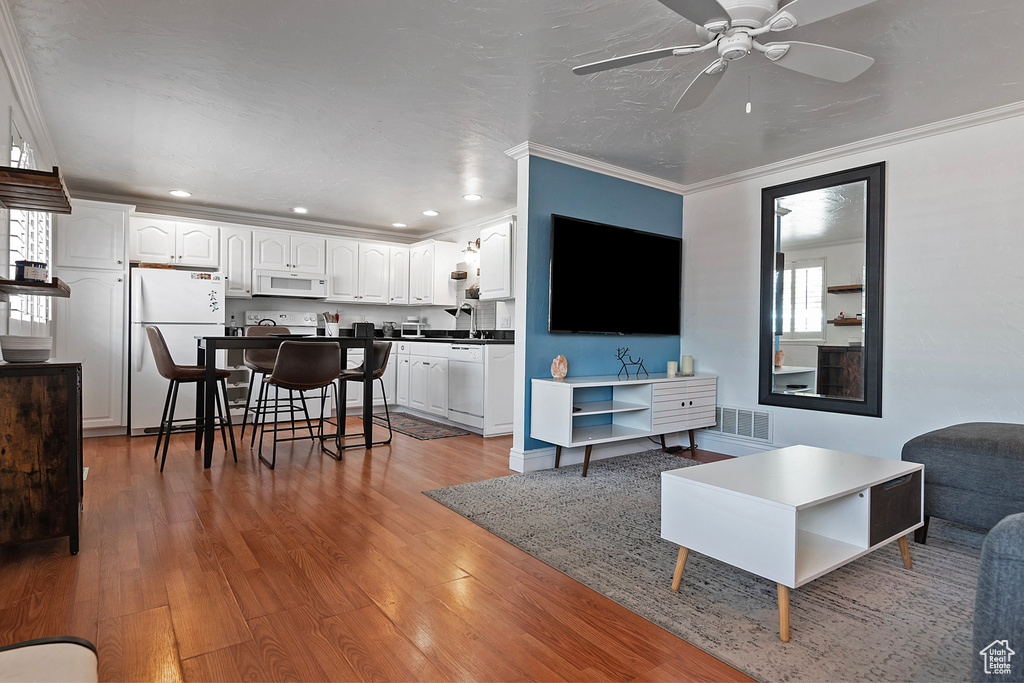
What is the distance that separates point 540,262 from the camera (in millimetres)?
4027

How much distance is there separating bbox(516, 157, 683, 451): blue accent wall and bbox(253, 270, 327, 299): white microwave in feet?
10.5

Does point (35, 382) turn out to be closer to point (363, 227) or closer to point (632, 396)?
point (632, 396)

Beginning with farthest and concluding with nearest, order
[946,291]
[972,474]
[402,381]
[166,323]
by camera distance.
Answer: [402,381]
[166,323]
[946,291]
[972,474]

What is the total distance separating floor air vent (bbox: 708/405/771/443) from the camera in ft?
14.2

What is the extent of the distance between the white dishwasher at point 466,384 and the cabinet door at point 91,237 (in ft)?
10.2

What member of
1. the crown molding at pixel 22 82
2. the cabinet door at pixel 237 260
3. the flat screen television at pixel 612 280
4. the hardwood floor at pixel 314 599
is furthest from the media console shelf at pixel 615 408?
the cabinet door at pixel 237 260

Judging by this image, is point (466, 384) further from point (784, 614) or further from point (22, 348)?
point (784, 614)

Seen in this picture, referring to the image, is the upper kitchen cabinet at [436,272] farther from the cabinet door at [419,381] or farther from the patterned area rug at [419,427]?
the patterned area rug at [419,427]

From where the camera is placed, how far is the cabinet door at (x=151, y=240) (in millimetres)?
5211

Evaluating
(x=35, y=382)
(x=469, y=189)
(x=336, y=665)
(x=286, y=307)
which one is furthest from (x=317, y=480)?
(x=286, y=307)

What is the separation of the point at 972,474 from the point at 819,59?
6.43 ft

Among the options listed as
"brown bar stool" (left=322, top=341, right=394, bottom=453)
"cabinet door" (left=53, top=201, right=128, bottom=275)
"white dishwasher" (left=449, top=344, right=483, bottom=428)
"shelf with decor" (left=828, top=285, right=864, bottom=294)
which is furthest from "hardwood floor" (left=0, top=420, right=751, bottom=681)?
"shelf with decor" (left=828, top=285, right=864, bottom=294)

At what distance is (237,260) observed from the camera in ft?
18.9

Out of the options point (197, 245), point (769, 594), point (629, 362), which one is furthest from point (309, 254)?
point (769, 594)
